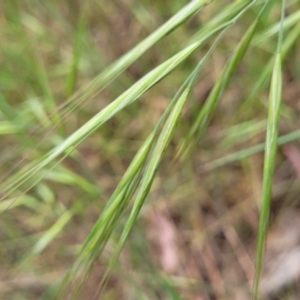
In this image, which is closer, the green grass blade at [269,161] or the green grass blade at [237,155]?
the green grass blade at [269,161]

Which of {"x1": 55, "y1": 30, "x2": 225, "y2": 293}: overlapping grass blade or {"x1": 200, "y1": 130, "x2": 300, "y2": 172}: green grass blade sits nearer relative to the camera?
{"x1": 55, "y1": 30, "x2": 225, "y2": 293}: overlapping grass blade

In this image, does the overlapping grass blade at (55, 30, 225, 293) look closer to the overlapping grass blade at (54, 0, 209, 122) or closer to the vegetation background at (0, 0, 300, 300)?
the overlapping grass blade at (54, 0, 209, 122)

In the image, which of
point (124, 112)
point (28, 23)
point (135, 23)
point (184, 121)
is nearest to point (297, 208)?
point (184, 121)

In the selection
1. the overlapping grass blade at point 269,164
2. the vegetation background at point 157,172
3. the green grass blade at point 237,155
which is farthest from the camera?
the vegetation background at point 157,172

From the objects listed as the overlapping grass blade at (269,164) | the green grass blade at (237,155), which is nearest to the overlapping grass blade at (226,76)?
the overlapping grass blade at (269,164)

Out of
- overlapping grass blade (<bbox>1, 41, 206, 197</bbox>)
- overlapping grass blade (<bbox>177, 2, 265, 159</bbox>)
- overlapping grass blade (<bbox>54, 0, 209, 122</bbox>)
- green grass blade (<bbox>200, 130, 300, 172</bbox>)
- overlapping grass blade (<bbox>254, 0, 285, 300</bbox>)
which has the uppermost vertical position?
green grass blade (<bbox>200, 130, 300, 172</bbox>)

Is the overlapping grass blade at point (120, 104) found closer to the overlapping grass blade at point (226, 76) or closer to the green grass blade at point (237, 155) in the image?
the overlapping grass blade at point (226, 76)

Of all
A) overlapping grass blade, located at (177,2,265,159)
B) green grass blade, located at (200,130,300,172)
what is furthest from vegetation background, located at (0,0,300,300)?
overlapping grass blade, located at (177,2,265,159)

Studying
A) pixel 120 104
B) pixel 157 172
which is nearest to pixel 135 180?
pixel 120 104

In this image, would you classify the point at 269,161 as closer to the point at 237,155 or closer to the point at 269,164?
the point at 269,164

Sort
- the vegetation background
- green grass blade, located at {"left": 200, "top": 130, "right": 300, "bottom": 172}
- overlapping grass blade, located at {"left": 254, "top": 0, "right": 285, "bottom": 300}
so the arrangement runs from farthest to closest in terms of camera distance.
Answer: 1. the vegetation background
2. green grass blade, located at {"left": 200, "top": 130, "right": 300, "bottom": 172}
3. overlapping grass blade, located at {"left": 254, "top": 0, "right": 285, "bottom": 300}

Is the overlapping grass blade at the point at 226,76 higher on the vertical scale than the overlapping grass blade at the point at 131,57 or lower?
lower

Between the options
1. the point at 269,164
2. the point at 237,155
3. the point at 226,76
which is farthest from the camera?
the point at 237,155
